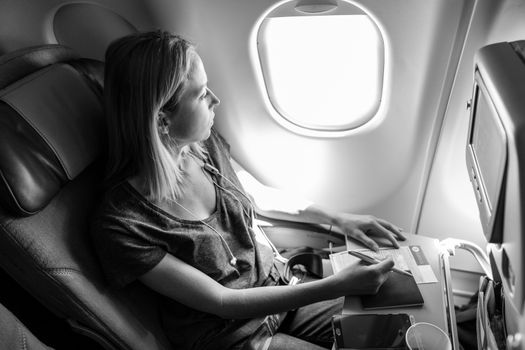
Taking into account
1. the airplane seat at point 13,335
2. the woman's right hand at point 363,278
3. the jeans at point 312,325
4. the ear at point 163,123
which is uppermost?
the ear at point 163,123

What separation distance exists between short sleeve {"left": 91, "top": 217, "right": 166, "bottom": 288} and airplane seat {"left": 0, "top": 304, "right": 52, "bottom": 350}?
0.27 meters

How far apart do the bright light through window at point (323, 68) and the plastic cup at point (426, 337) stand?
0.92 meters

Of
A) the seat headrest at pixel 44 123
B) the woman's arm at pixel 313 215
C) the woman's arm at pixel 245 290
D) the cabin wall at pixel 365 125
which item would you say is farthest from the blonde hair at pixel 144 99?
the woman's arm at pixel 313 215

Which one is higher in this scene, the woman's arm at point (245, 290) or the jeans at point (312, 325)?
the woman's arm at point (245, 290)

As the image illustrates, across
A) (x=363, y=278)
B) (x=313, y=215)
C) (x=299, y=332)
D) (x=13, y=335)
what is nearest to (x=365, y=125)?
(x=313, y=215)

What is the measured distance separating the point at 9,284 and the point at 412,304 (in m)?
1.27

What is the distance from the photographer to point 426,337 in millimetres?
1216

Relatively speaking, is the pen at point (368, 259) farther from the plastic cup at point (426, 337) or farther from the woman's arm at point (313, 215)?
the plastic cup at point (426, 337)

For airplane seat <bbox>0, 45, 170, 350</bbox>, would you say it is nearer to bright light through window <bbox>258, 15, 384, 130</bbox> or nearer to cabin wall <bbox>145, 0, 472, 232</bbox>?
cabin wall <bbox>145, 0, 472, 232</bbox>

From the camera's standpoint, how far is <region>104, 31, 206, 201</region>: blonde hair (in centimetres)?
130

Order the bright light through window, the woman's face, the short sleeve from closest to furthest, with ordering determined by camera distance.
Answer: the short sleeve, the woman's face, the bright light through window

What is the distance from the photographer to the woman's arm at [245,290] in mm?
1324

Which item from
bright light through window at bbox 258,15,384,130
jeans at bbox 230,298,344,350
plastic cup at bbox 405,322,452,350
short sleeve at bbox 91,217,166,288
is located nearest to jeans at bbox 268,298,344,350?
jeans at bbox 230,298,344,350

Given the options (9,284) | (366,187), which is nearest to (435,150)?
Answer: (366,187)
